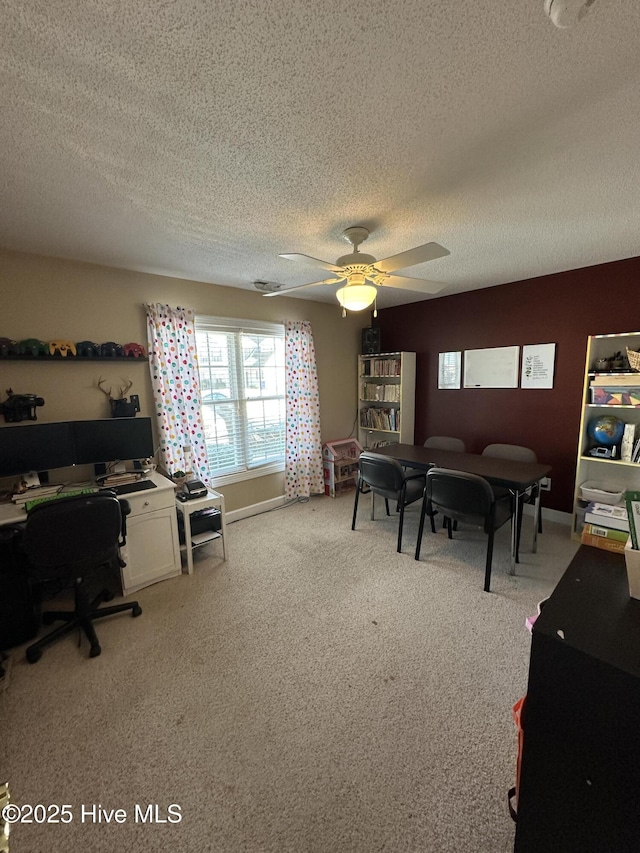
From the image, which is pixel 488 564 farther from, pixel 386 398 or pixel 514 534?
pixel 386 398

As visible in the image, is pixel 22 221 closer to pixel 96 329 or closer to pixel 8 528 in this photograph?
pixel 96 329

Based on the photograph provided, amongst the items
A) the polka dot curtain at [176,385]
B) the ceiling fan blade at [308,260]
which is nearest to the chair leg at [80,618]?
the polka dot curtain at [176,385]

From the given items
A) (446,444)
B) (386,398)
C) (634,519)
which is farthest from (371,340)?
(634,519)

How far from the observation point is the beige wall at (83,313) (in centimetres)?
239

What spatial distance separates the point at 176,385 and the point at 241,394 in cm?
71

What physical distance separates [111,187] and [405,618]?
285 cm

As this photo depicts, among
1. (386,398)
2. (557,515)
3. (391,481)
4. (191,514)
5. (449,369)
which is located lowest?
(557,515)

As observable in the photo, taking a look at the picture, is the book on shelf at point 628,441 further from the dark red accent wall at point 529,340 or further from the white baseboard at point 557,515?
the white baseboard at point 557,515

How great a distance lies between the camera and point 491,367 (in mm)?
3746

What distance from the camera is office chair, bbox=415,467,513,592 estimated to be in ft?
7.81

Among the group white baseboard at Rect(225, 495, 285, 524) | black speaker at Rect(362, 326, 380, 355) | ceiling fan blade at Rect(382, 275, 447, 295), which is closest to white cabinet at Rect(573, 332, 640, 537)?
ceiling fan blade at Rect(382, 275, 447, 295)

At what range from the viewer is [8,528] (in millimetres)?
1953

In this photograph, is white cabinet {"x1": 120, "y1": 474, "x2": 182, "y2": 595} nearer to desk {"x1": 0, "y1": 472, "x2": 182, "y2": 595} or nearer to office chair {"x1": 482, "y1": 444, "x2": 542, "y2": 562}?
desk {"x1": 0, "y1": 472, "x2": 182, "y2": 595}

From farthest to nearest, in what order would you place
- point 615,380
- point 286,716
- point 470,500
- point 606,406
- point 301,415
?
1. point 301,415
2. point 606,406
3. point 615,380
4. point 470,500
5. point 286,716
